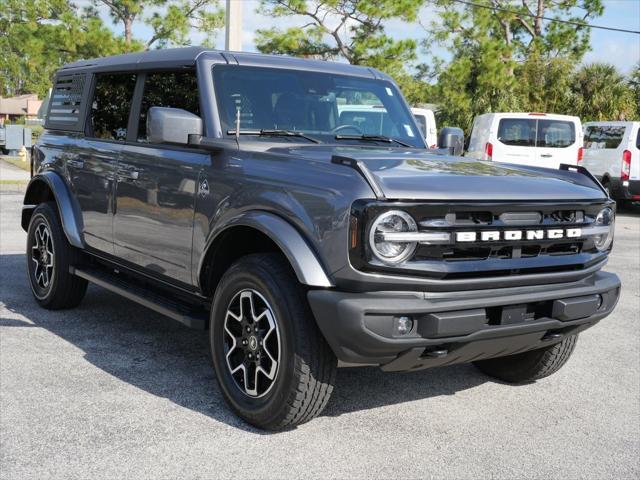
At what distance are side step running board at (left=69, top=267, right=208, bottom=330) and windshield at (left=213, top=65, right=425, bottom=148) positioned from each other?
3.42 ft

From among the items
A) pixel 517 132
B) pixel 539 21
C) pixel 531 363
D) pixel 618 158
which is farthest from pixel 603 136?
pixel 539 21

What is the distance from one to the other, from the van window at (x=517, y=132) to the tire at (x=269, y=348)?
13372 millimetres

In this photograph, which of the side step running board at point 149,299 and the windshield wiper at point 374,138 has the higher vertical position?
the windshield wiper at point 374,138

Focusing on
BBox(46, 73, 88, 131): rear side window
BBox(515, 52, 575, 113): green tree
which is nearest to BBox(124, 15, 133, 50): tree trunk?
BBox(515, 52, 575, 113): green tree

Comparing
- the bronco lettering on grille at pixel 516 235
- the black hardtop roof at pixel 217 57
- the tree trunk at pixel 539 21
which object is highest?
the tree trunk at pixel 539 21

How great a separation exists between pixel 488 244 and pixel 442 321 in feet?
1.48

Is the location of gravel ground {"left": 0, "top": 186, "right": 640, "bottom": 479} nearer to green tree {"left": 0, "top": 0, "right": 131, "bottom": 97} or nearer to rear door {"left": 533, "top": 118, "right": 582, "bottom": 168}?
rear door {"left": 533, "top": 118, "right": 582, "bottom": 168}

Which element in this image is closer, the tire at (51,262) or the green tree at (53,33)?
the tire at (51,262)

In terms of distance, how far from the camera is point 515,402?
14.9ft

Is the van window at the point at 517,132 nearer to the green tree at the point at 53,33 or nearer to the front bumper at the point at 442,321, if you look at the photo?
the front bumper at the point at 442,321

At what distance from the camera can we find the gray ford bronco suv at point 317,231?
11.5ft

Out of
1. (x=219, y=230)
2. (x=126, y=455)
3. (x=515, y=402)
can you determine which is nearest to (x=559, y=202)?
(x=515, y=402)

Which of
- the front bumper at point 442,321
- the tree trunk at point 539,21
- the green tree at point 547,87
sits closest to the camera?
the front bumper at point 442,321

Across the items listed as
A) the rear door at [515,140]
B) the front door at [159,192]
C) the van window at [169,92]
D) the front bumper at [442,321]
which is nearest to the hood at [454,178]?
the front bumper at [442,321]
